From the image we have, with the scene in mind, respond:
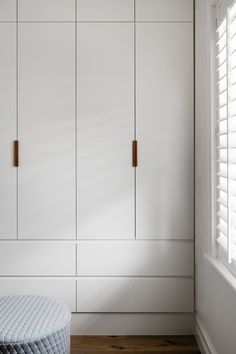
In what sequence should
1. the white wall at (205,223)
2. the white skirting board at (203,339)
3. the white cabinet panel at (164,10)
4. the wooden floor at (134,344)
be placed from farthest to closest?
the white cabinet panel at (164,10)
the wooden floor at (134,344)
the white skirting board at (203,339)
the white wall at (205,223)

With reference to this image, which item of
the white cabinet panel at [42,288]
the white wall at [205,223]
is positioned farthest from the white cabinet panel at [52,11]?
the white cabinet panel at [42,288]

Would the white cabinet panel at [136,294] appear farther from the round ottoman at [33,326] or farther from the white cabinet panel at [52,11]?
the white cabinet panel at [52,11]

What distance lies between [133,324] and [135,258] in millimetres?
457

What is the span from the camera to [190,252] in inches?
105

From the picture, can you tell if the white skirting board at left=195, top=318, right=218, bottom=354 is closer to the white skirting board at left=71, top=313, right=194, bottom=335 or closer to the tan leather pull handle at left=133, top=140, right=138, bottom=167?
the white skirting board at left=71, top=313, right=194, bottom=335

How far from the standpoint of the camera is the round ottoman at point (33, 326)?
182 centimetres

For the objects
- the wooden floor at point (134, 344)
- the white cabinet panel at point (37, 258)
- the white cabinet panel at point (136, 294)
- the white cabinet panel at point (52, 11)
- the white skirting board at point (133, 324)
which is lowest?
the wooden floor at point (134, 344)

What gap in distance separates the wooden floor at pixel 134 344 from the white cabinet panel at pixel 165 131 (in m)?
0.68

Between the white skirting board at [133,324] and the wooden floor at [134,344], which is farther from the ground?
the white skirting board at [133,324]

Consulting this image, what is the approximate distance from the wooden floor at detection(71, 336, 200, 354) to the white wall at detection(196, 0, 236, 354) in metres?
0.18

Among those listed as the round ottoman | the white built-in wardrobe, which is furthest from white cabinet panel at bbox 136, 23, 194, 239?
the round ottoman

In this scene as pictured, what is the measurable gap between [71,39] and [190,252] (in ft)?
5.40

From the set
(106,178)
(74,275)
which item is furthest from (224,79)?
(74,275)

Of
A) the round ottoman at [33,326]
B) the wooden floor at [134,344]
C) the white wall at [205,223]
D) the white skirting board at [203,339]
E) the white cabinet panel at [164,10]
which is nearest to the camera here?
the round ottoman at [33,326]
